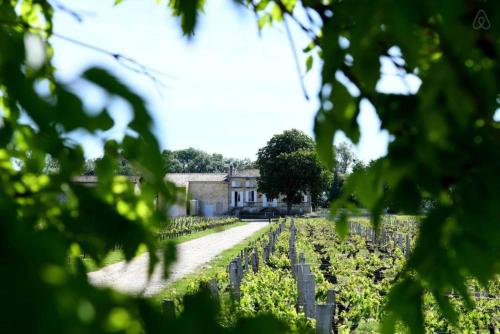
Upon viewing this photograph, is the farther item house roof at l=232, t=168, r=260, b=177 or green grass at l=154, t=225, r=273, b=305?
house roof at l=232, t=168, r=260, b=177

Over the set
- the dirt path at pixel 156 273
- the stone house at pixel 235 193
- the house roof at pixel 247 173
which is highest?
the house roof at pixel 247 173

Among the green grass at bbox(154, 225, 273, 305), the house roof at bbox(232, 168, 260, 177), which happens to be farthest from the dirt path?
the house roof at bbox(232, 168, 260, 177)

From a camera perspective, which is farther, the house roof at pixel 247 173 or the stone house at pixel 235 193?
the house roof at pixel 247 173

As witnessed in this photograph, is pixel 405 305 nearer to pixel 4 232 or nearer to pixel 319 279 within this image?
pixel 4 232

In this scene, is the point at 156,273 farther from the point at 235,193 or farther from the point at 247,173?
the point at 247,173

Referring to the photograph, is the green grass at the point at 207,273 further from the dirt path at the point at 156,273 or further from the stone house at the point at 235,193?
the stone house at the point at 235,193

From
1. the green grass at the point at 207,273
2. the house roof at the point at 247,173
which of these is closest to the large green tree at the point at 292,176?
the house roof at the point at 247,173

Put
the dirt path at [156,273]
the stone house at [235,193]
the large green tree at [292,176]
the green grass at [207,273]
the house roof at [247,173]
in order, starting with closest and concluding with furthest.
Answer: the green grass at [207,273]
the dirt path at [156,273]
the large green tree at [292,176]
the stone house at [235,193]
the house roof at [247,173]

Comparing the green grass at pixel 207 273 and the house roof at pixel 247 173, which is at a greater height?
the house roof at pixel 247 173

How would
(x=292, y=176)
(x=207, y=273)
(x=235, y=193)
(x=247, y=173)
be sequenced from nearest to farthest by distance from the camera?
(x=207, y=273)
(x=292, y=176)
(x=235, y=193)
(x=247, y=173)

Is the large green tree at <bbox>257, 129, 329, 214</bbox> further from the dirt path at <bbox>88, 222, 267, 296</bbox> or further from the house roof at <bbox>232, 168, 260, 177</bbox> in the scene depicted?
the dirt path at <bbox>88, 222, 267, 296</bbox>

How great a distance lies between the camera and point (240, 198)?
7194 cm

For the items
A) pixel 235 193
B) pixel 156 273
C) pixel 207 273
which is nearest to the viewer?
pixel 156 273

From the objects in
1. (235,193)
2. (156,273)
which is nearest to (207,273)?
(156,273)
